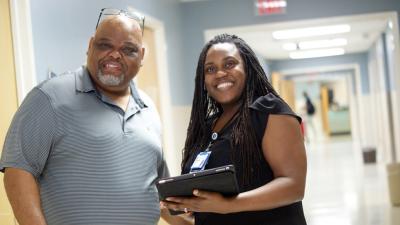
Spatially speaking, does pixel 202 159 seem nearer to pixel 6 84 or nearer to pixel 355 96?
pixel 6 84

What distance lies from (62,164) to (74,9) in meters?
1.58

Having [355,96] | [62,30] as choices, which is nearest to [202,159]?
[62,30]

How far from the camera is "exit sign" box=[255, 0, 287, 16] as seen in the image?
5848mm

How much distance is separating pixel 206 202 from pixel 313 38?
894 centimetres

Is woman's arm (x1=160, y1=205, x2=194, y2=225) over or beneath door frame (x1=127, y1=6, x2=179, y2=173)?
beneath

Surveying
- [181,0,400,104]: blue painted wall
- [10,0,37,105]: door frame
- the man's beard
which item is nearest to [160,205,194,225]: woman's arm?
the man's beard

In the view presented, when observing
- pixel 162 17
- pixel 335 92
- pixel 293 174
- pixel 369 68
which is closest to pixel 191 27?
pixel 162 17

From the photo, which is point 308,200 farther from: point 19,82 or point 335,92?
point 335,92

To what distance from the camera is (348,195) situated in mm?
7078

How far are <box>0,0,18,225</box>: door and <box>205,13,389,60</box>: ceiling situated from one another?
12.0ft

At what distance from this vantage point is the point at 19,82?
258 centimetres

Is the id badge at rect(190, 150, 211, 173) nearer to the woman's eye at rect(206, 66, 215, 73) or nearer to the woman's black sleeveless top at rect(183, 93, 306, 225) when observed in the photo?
the woman's black sleeveless top at rect(183, 93, 306, 225)

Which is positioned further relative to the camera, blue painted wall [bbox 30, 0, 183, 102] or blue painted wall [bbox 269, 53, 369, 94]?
blue painted wall [bbox 269, 53, 369, 94]

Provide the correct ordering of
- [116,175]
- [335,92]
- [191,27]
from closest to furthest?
[116,175], [191,27], [335,92]
